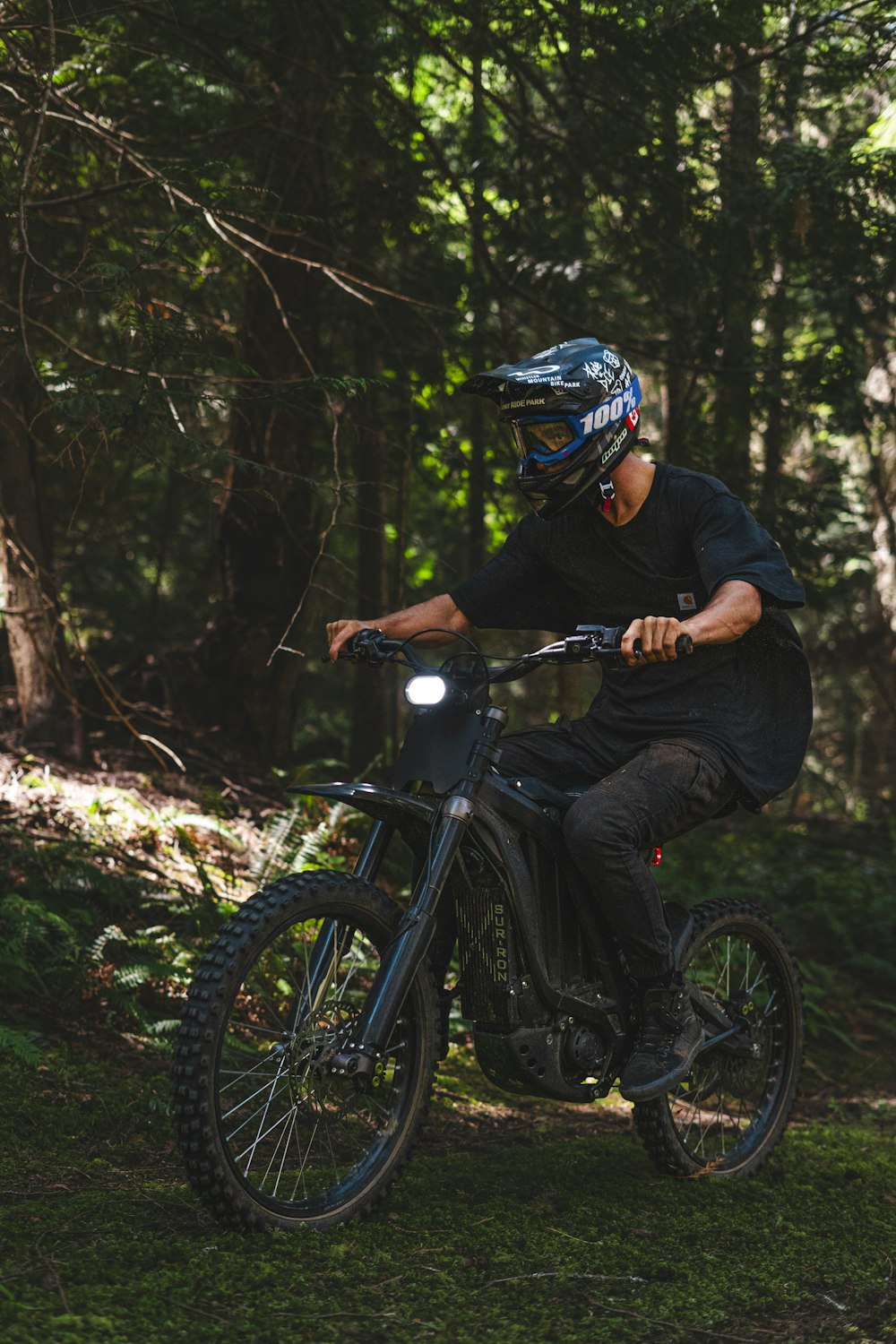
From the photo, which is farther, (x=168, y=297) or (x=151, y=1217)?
(x=168, y=297)

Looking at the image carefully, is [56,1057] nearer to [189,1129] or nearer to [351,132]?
[189,1129]

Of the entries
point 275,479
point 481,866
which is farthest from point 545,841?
point 275,479

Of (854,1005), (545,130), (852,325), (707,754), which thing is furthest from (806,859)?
(707,754)

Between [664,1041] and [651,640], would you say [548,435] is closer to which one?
[651,640]

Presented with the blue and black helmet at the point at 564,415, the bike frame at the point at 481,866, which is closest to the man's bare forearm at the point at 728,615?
the bike frame at the point at 481,866

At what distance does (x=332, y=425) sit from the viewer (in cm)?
662

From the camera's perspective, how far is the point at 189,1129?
3.15 m

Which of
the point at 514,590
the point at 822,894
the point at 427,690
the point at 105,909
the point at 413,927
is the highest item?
the point at 514,590

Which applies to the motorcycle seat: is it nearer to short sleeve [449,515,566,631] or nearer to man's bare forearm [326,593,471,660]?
man's bare forearm [326,593,471,660]

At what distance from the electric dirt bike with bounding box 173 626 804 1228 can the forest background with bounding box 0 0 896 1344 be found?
26cm

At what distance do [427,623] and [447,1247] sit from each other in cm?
205

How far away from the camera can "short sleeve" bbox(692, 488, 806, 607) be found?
3.82 metres

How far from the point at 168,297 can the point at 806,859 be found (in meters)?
6.90

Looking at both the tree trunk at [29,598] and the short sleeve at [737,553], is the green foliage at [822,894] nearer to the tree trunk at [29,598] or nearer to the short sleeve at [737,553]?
the short sleeve at [737,553]
